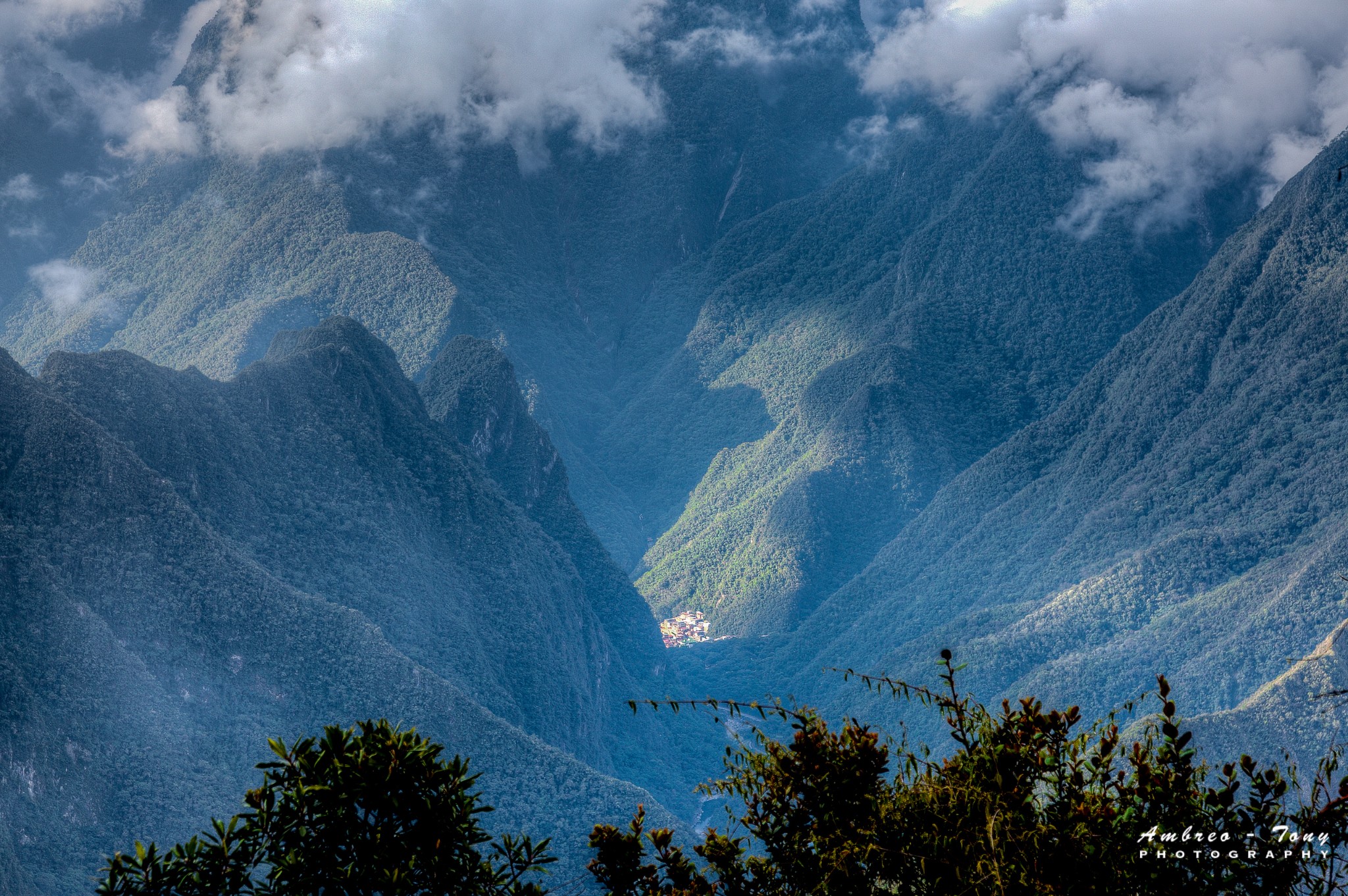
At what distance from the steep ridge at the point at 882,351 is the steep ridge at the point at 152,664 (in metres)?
53.3

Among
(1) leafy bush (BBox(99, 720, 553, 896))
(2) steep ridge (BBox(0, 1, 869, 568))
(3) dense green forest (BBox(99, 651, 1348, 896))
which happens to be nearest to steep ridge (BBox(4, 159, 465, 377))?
(2) steep ridge (BBox(0, 1, 869, 568))

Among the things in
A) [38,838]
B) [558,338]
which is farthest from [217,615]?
[558,338]

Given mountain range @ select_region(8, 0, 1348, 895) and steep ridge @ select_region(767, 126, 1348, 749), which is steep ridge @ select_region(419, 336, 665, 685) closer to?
mountain range @ select_region(8, 0, 1348, 895)

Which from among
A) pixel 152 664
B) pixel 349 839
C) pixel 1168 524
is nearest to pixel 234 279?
pixel 152 664

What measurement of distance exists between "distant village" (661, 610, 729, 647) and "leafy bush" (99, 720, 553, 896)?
8759cm

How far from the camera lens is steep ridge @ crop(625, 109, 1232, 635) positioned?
347ft

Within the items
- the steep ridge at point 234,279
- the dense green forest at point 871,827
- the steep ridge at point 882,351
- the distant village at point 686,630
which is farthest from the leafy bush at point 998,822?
the steep ridge at point 234,279

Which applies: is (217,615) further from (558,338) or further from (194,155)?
(194,155)

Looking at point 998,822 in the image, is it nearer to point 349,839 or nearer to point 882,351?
point 349,839

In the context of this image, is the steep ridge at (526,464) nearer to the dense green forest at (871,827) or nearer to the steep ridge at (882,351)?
the steep ridge at (882,351)

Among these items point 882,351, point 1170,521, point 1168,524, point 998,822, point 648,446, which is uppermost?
point 648,446

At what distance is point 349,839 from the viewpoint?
10.8 meters

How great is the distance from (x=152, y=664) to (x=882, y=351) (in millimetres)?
83463

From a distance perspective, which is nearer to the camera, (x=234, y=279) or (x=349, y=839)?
(x=349, y=839)
